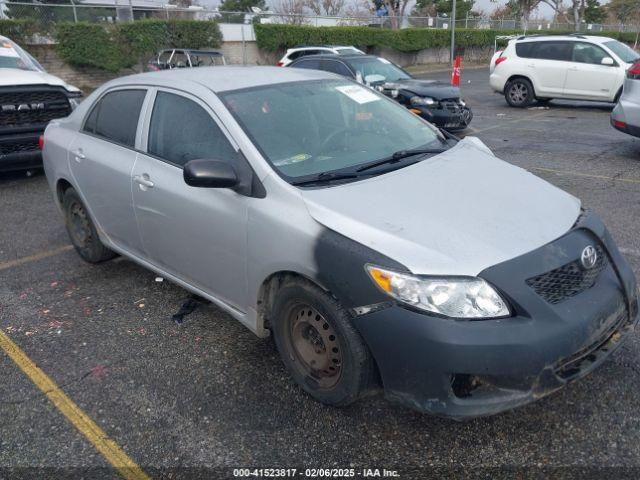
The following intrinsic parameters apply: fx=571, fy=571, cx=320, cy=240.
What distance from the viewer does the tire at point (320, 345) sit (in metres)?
2.68

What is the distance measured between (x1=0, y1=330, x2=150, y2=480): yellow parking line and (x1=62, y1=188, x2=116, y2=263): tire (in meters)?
1.11

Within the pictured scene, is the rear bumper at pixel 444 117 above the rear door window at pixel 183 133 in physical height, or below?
below

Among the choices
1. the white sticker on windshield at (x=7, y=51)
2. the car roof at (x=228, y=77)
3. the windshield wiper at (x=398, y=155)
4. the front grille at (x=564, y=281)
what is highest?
the white sticker on windshield at (x=7, y=51)

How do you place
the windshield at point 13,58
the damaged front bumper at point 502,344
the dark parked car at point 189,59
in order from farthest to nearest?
the dark parked car at point 189,59 → the windshield at point 13,58 → the damaged front bumper at point 502,344

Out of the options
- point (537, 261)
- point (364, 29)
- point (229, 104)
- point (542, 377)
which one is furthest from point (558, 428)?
point (364, 29)

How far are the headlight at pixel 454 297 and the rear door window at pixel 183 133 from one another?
1.36 m

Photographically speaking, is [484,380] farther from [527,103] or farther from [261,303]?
[527,103]

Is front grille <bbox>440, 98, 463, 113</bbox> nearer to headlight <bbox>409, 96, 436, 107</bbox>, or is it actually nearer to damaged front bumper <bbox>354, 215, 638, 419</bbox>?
headlight <bbox>409, 96, 436, 107</bbox>

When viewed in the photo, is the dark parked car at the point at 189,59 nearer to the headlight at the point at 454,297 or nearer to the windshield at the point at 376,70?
the windshield at the point at 376,70

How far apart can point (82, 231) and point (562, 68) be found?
40.5 feet

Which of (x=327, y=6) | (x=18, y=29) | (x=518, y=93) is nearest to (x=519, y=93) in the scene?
(x=518, y=93)

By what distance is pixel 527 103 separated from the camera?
14.5m

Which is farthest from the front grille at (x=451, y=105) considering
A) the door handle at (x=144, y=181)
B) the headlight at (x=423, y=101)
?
the door handle at (x=144, y=181)

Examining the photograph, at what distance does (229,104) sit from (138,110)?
0.97 metres
